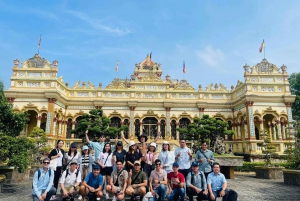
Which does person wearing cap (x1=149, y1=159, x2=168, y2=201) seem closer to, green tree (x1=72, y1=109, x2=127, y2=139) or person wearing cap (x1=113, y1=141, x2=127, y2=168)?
person wearing cap (x1=113, y1=141, x2=127, y2=168)

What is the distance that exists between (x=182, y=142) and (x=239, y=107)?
670 inches

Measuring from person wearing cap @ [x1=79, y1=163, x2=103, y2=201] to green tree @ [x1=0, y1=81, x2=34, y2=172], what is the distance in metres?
4.39

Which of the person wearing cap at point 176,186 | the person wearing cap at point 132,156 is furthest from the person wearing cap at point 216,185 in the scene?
the person wearing cap at point 132,156

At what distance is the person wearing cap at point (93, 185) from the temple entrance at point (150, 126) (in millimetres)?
17114

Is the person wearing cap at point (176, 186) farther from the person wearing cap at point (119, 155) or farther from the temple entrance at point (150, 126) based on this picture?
the temple entrance at point (150, 126)

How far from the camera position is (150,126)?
22.8m

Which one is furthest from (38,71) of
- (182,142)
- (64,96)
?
(182,142)

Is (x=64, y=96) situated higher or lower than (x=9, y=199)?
higher

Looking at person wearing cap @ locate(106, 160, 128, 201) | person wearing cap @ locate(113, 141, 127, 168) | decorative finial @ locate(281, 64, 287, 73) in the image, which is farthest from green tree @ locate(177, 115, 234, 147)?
person wearing cap @ locate(106, 160, 128, 201)

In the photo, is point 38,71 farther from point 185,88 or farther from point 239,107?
point 239,107

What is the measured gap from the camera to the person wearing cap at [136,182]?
5.55 meters

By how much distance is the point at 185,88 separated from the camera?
77.2ft

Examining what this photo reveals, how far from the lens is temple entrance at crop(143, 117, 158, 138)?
2275 centimetres

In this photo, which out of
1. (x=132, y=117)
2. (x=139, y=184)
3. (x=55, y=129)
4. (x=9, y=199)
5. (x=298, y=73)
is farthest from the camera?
(x=298, y=73)
